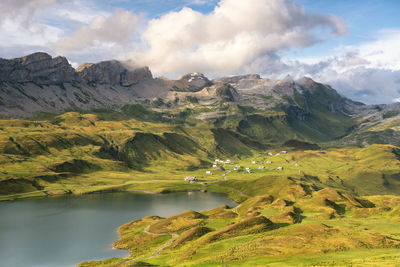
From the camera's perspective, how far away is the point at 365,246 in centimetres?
9231

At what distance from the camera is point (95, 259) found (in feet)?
401

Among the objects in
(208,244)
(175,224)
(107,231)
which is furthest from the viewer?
(107,231)

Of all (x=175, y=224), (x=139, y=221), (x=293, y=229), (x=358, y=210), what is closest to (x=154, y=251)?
(x=175, y=224)

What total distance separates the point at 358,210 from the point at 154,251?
108m

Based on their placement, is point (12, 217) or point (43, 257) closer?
point (43, 257)

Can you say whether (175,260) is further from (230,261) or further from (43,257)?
(43,257)

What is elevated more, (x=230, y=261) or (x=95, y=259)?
(x=230, y=261)

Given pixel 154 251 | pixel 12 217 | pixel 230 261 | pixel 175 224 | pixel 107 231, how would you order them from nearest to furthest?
1. pixel 230 261
2. pixel 154 251
3. pixel 175 224
4. pixel 107 231
5. pixel 12 217

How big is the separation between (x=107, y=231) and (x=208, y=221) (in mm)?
51372

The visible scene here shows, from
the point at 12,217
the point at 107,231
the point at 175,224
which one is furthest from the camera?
the point at 12,217

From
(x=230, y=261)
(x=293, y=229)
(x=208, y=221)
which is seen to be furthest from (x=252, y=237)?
(x=208, y=221)

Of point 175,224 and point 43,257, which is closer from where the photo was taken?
point 43,257

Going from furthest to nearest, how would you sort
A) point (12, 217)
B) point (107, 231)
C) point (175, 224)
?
point (12, 217)
point (107, 231)
point (175, 224)

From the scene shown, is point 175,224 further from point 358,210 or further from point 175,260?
point 358,210
